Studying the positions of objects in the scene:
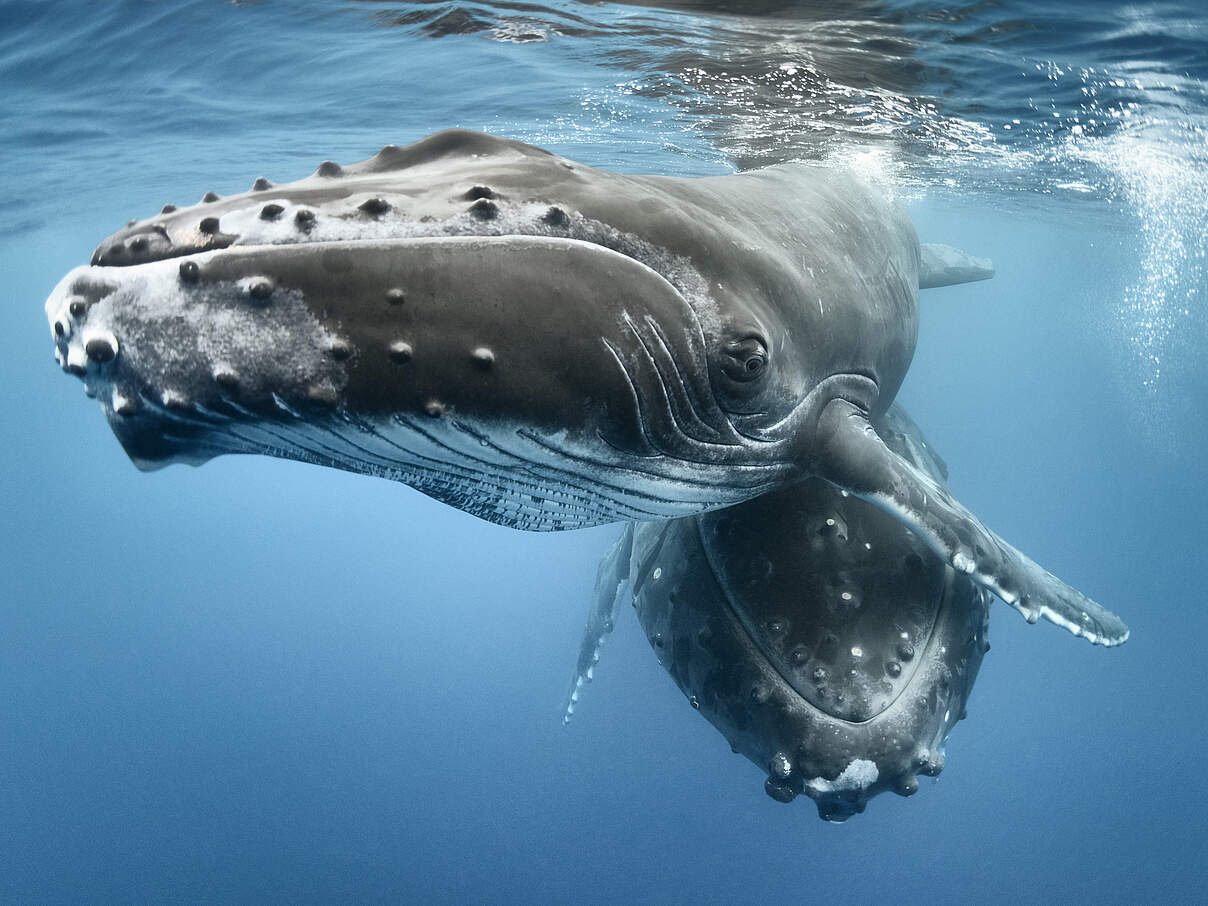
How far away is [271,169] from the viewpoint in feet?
75.6

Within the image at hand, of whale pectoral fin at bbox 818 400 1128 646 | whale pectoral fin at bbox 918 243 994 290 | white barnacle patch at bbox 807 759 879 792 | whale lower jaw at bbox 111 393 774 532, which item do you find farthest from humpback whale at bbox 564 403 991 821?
whale pectoral fin at bbox 918 243 994 290

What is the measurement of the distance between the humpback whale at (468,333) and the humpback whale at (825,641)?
99 cm

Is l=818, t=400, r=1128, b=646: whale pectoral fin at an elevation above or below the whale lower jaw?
below

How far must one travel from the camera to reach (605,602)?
7.35 m

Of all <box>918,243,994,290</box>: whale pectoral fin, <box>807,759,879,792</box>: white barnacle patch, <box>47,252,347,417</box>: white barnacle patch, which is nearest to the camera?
<box>47,252,347,417</box>: white barnacle patch

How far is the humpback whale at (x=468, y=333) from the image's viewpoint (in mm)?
2066

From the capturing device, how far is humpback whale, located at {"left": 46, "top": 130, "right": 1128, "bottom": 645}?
207 cm

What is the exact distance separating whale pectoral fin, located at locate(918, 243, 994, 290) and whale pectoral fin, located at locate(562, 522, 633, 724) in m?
4.77

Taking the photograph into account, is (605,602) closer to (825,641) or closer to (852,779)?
(825,641)

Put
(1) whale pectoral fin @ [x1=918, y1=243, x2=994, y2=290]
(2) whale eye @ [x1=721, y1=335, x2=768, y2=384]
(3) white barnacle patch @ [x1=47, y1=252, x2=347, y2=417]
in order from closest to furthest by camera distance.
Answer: (3) white barnacle patch @ [x1=47, y1=252, x2=347, y2=417] → (2) whale eye @ [x1=721, y1=335, x2=768, y2=384] → (1) whale pectoral fin @ [x1=918, y1=243, x2=994, y2=290]

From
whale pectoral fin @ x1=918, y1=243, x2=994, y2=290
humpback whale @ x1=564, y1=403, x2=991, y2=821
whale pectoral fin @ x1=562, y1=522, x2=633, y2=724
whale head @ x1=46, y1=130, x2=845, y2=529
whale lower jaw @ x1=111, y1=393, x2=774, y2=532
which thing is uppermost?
whale head @ x1=46, y1=130, x2=845, y2=529

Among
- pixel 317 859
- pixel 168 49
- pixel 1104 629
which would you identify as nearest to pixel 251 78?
pixel 168 49

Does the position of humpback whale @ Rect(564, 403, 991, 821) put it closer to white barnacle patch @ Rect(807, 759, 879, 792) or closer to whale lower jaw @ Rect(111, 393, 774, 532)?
white barnacle patch @ Rect(807, 759, 879, 792)

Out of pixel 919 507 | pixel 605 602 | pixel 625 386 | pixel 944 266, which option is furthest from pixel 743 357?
pixel 944 266
